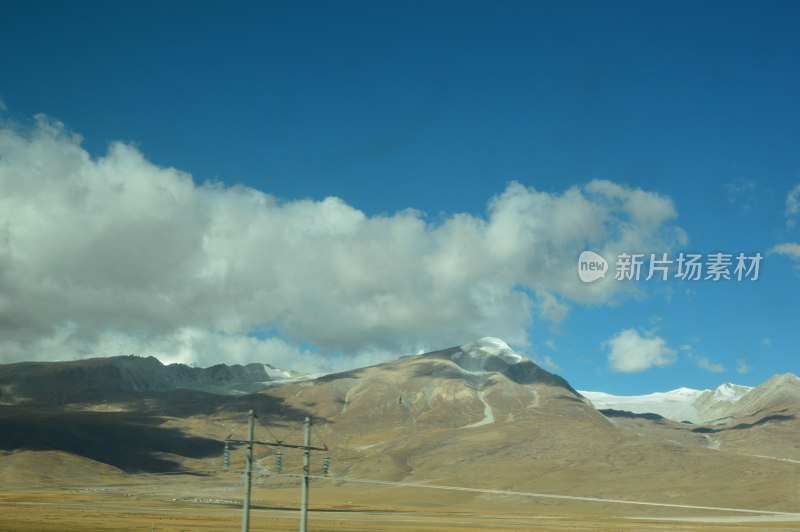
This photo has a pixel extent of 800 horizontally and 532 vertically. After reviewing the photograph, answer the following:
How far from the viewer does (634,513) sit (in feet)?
576

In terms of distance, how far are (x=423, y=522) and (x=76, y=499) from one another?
263 ft

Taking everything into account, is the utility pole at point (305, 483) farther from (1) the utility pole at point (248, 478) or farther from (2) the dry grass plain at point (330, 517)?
(2) the dry grass plain at point (330, 517)

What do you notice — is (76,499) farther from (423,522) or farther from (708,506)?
(708,506)

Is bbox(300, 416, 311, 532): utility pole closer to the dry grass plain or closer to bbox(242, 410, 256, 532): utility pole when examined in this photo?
bbox(242, 410, 256, 532): utility pole

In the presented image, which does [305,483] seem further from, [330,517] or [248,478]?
[330,517]

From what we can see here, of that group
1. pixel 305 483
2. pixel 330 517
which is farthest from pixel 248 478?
pixel 330 517

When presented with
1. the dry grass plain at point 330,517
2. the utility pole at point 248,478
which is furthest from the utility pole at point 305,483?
the dry grass plain at point 330,517

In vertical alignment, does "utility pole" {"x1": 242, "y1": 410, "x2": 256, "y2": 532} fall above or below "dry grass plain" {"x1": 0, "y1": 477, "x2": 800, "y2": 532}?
above

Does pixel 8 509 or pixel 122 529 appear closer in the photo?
pixel 122 529

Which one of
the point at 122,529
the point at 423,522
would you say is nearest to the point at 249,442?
the point at 122,529

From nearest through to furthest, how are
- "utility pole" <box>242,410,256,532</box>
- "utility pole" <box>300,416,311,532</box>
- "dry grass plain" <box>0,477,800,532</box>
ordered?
"utility pole" <box>242,410,256,532</box>, "utility pole" <box>300,416,311,532</box>, "dry grass plain" <box>0,477,800,532</box>

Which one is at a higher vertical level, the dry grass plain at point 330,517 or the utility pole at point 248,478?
the utility pole at point 248,478

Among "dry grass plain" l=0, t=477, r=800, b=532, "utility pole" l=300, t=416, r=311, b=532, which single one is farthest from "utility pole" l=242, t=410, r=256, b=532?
"dry grass plain" l=0, t=477, r=800, b=532

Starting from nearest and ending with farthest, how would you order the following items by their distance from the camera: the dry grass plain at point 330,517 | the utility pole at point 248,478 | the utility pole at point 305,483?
the utility pole at point 248,478 < the utility pole at point 305,483 < the dry grass plain at point 330,517
